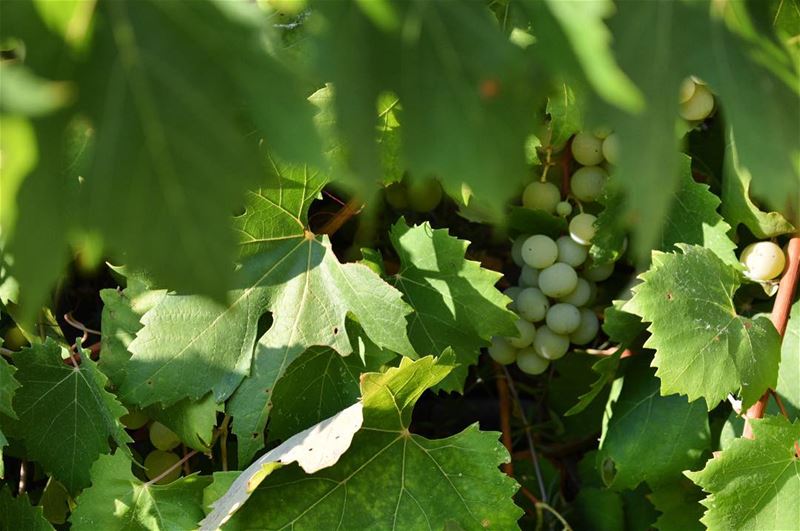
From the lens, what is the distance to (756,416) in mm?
992

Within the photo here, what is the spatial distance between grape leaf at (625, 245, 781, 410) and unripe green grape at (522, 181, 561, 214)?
201mm

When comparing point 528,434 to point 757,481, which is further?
point 528,434

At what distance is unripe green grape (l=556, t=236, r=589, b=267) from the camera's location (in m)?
1.12

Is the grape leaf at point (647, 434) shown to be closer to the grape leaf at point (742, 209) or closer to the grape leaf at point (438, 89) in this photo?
the grape leaf at point (742, 209)

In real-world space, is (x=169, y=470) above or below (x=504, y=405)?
above

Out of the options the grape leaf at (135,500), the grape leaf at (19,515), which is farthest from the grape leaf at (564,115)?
the grape leaf at (19,515)

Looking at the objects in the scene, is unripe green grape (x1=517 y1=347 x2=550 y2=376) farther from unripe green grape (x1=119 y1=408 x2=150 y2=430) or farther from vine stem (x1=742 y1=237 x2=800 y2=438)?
unripe green grape (x1=119 y1=408 x2=150 y2=430)

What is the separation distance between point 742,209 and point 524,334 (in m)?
0.30

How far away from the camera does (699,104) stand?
102 centimetres

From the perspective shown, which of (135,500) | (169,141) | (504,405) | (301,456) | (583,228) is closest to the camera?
(169,141)

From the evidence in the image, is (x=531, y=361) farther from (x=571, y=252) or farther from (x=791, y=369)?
(x=791, y=369)

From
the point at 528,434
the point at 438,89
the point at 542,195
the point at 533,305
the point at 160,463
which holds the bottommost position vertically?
the point at 528,434

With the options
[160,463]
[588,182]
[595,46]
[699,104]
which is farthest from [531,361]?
[595,46]

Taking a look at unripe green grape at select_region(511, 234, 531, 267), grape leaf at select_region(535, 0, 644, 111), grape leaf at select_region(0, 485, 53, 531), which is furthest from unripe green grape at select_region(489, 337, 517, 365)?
grape leaf at select_region(535, 0, 644, 111)
